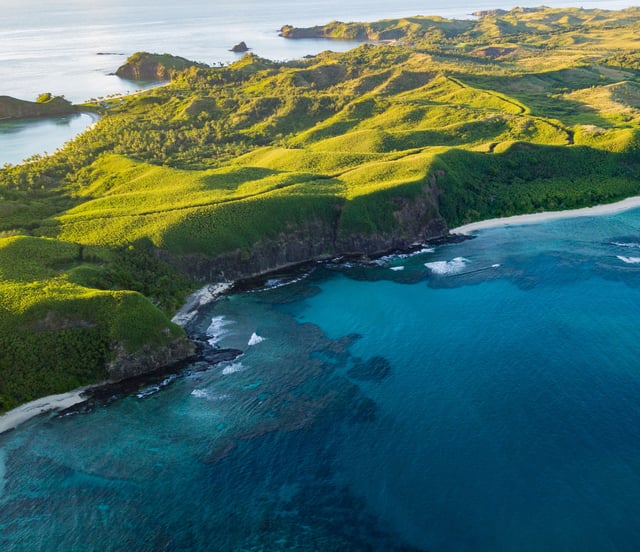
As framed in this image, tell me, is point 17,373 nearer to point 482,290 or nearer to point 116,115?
point 482,290

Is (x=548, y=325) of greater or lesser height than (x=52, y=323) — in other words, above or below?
below

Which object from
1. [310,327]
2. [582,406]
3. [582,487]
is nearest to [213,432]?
[310,327]

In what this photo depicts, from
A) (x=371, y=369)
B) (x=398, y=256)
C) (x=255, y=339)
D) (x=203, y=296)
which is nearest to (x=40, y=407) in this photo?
(x=255, y=339)

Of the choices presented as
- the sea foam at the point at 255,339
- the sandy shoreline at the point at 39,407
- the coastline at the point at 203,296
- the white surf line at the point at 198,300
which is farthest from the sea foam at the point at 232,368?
the sandy shoreline at the point at 39,407

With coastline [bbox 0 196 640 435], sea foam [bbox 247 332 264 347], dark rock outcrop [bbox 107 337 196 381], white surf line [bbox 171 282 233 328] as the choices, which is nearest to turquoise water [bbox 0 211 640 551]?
sea foam [bbox 247 332 264 347]

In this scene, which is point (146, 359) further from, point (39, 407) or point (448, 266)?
point (448, 266)

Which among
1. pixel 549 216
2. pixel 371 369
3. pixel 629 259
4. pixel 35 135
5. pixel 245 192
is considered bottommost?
pixel 371 369
